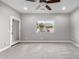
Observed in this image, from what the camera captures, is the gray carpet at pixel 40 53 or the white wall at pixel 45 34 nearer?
the gray carpet at pixel 40 53

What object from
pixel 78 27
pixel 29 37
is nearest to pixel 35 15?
pixel 29 37

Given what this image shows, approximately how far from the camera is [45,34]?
1022cm

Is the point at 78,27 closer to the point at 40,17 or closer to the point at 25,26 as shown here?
the point at 40,17

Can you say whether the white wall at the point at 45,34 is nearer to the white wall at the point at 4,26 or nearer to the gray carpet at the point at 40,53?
the white wall at the point at 4,26

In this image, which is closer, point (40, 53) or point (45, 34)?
point (40, 53)

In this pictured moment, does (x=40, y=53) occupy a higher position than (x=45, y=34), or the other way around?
(x=45, y=34)

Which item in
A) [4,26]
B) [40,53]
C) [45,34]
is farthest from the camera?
[45,34]

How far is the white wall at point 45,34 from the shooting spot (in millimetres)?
10172

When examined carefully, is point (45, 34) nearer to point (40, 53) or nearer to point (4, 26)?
point (4, 26)

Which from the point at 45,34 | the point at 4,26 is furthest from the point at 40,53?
the point at 45,34

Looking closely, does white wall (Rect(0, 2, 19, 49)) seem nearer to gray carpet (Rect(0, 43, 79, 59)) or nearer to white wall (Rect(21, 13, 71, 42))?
gray carpet (Rect(0, 43, 79, 59))

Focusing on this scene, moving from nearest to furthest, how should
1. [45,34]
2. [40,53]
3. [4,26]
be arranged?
[40,53], [4,26], [45,34]

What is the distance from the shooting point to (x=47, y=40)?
10070mm

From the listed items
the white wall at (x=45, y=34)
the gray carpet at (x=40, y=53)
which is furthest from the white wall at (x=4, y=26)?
the white wall at (x=45, y=34)
